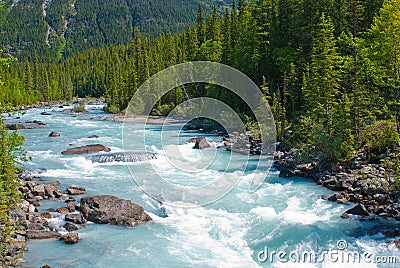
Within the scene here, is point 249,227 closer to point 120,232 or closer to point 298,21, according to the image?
point 120,232

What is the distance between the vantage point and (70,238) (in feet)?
47.1

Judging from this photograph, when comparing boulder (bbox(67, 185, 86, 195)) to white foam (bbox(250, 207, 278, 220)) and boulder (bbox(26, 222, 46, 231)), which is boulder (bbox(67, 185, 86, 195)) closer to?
boulder (bbox(26, 222, 46, 231))

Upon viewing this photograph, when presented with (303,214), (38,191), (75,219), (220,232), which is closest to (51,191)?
(38,191)

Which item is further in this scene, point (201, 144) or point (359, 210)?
point (201, 144)

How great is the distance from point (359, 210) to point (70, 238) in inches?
452

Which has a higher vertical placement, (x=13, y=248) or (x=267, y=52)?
Result: (x=267, y=52)

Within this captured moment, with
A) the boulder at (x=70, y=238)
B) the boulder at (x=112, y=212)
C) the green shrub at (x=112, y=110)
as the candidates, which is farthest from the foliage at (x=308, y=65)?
the boulder at (x=70, y=238)

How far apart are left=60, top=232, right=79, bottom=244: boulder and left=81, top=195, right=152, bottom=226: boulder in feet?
6.28

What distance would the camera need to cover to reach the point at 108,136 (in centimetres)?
3912

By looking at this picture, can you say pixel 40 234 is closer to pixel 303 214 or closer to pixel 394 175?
pixel 303 214

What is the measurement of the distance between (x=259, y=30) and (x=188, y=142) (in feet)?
58.4

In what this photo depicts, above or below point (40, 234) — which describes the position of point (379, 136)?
above

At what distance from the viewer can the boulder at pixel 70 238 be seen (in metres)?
14.3

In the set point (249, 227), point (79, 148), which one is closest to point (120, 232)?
point (249, 227)
